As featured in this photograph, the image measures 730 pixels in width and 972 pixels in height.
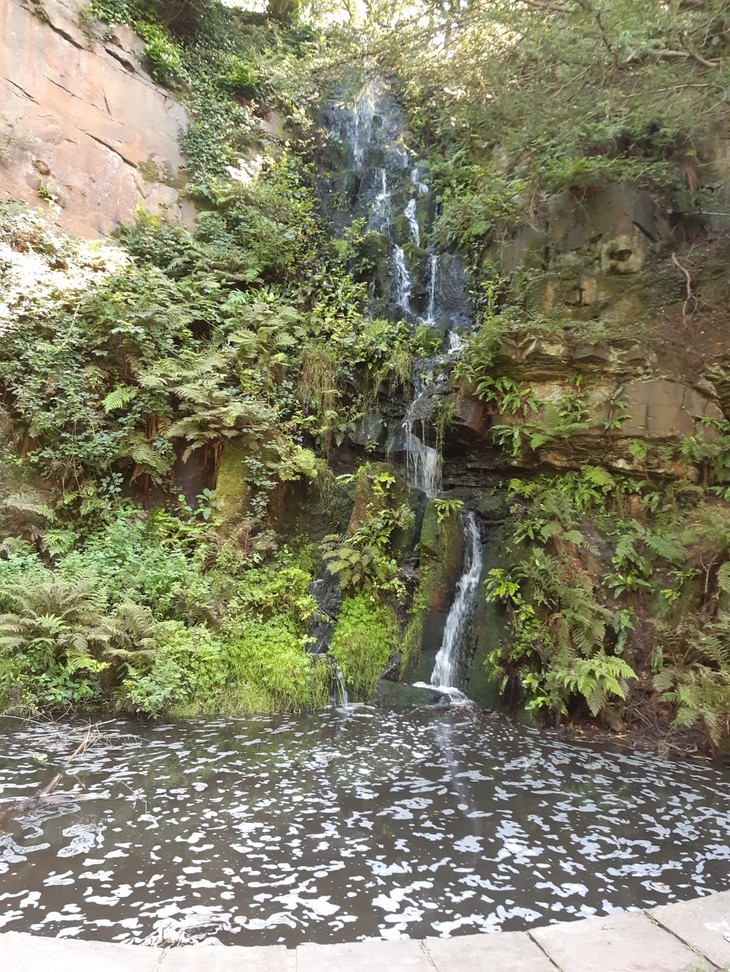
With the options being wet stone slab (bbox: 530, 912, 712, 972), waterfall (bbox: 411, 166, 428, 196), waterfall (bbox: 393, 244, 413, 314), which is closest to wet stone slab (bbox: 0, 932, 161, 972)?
wet stone slab (bbox: 530, 912, 712, 972)

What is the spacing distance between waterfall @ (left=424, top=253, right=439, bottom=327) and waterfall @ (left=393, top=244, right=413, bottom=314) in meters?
0.41

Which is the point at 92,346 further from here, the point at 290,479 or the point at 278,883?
the point at 278,883

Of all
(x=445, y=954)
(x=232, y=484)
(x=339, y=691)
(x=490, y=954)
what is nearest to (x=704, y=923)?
(x=490, y=954)

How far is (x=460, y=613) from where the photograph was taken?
331 inches

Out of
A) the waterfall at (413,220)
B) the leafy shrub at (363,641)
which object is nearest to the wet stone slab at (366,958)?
the leafy shrub at (363,641)

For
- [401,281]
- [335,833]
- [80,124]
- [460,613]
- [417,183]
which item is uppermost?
[417,183]

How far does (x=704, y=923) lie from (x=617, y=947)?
1.71 ft

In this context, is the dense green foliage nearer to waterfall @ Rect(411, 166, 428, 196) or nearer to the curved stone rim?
waterfall @ Rect(411, 166, 428, 196)

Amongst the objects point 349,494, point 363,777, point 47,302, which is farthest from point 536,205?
point 363,777

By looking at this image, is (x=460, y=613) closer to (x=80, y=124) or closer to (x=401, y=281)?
(x=401, y=281)

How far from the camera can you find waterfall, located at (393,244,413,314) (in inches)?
481

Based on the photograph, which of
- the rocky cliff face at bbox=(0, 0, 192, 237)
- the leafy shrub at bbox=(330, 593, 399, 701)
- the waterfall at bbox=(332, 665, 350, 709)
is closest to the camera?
the waterfall at bbox=(332, 665, 350, 709)

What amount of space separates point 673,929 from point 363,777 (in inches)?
115

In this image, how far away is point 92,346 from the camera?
31.1 feet
